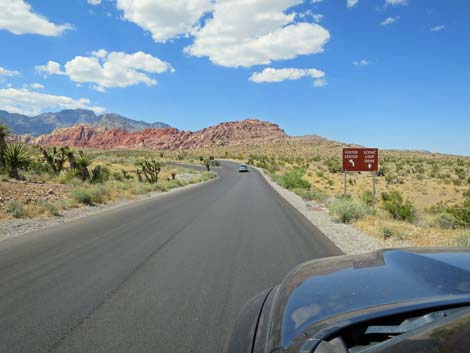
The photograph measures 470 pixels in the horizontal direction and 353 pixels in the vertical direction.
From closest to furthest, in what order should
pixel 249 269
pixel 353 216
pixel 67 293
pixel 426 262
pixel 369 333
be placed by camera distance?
1. pixel 369 333
2. pixel 426 262
3. pixel 67 293
4. pixel 249 269
5. pixel 353 216

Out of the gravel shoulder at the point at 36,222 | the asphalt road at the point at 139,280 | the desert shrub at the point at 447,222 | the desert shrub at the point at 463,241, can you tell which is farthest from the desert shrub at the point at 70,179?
the desert shrub at the point at 463,241

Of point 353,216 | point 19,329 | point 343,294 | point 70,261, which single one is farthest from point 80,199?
point 343,294

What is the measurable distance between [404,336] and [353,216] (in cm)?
1201

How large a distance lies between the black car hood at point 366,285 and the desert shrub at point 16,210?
42.3 feet

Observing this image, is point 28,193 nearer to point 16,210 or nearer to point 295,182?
point 16,210

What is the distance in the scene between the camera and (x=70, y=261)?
7.09 metres

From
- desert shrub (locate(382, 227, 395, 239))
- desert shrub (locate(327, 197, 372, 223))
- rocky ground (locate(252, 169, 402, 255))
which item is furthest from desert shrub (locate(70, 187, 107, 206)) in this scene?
desert shrub (locate(382, 227, 395, 239))

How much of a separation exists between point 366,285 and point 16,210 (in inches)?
543

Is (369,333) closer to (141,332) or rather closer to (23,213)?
(141,332)

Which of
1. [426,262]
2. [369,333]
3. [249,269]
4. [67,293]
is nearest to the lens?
[369,333]

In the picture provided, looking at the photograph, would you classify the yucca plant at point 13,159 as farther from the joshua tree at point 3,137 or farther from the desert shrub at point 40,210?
the desert shrub at point 40,210

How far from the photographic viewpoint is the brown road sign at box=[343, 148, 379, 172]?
580 inches

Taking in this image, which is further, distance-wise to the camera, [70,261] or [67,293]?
[70,261]

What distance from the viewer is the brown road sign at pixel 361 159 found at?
14.7 metres
